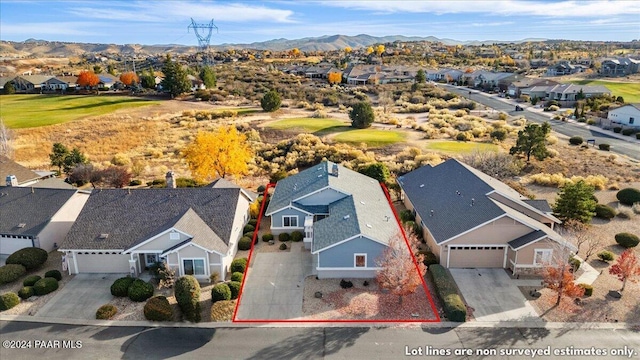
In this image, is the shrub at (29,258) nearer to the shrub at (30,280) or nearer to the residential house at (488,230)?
the shrub at (30,280)

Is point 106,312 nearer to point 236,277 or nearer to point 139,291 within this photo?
point 139,291

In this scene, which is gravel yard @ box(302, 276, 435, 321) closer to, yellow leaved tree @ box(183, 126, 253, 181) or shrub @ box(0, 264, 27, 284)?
shrub @ box(0, 264, 27, 284)

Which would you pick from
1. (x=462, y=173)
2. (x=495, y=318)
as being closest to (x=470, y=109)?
(x=462, y=173)

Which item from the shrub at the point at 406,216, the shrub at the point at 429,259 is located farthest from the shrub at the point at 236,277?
the shrub at the point at 406,216

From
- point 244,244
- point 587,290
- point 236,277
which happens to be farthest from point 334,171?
point 587,290

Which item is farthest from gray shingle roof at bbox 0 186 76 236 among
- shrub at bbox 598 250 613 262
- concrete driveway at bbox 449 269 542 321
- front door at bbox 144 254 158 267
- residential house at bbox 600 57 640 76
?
residential house at bbox 600 57 640 76

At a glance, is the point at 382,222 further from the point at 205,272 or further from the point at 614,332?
the point at 614,332
